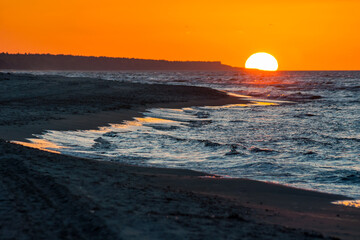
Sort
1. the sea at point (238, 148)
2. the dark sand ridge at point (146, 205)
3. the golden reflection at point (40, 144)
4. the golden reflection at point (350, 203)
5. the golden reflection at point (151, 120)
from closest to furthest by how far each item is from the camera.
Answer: the dark sand ridge at point (146, 205) → the golden reflection at point (350, 203) → the sea at point (238, 148) → the golden reflection at point (40, 144) → the golden reflection at point (151, 120)

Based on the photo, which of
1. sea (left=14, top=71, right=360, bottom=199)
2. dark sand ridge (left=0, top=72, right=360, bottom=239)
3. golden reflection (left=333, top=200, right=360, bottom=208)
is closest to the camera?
dark sand ridge (left=0, top=72, right=360, bottom=239)

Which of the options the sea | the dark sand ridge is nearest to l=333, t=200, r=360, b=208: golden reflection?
the dark sand ridge

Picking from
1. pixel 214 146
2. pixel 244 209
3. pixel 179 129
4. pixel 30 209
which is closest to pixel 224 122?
pixel 179 129

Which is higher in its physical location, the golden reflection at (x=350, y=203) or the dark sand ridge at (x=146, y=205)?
the dark sand ridge at (x=146, y=205)

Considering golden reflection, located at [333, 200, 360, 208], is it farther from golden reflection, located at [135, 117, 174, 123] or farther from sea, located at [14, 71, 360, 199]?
golden reflection, located at [135, 117, 174, 123]

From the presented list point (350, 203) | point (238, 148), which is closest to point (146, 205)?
point (350, 203)

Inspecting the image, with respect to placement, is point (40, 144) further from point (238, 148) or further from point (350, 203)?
point (350, 203)

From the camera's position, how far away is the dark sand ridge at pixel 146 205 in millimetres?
5664

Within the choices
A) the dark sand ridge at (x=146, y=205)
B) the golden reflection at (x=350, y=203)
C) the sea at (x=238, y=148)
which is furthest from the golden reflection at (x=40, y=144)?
the golden reflection at (x=350, y=203)

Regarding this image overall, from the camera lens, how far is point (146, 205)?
6.74 metres

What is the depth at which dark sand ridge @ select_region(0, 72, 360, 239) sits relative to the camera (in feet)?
18.6

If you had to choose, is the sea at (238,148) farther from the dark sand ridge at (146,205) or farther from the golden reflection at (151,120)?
the dark sand ridge at (146,205)

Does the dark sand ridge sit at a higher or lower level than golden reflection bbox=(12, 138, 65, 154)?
higher

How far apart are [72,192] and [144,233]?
1.95m
